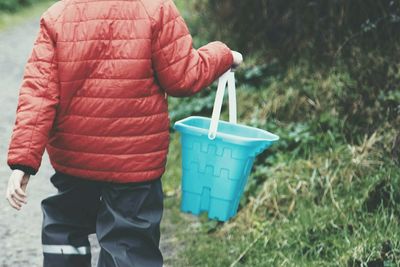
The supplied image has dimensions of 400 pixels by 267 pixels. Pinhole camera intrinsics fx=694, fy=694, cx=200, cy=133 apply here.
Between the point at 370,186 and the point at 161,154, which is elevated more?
the point at 161,154

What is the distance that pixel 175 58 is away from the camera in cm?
275

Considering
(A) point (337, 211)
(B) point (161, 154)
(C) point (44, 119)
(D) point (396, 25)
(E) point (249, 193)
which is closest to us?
(C) point (44, 119)

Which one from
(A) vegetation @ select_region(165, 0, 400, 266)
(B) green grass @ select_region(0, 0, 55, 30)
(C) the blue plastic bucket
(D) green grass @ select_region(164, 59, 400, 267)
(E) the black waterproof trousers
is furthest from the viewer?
(B) green grass @ select_region(0, 0, 55, 30)

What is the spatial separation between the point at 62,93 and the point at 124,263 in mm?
724

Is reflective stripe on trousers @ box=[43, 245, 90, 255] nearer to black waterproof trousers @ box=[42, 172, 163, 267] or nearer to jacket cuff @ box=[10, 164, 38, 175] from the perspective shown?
black waterproof trousers @ box=[42, 172, 163, 267]

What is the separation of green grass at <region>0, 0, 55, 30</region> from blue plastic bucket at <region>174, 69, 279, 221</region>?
411 inches

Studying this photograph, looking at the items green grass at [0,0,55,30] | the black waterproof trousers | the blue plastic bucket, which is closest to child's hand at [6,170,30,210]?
the black waterproof trousers

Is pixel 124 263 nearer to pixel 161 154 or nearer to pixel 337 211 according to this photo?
pixel 161 154

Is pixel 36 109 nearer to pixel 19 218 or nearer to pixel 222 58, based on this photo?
pixel 222 58

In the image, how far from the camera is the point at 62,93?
271cm

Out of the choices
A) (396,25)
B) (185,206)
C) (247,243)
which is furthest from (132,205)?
(396,25)

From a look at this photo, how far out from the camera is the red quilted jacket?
2.68 metres

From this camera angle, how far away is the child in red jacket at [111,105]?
269 cm

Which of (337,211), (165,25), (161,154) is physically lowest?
(337,211)
